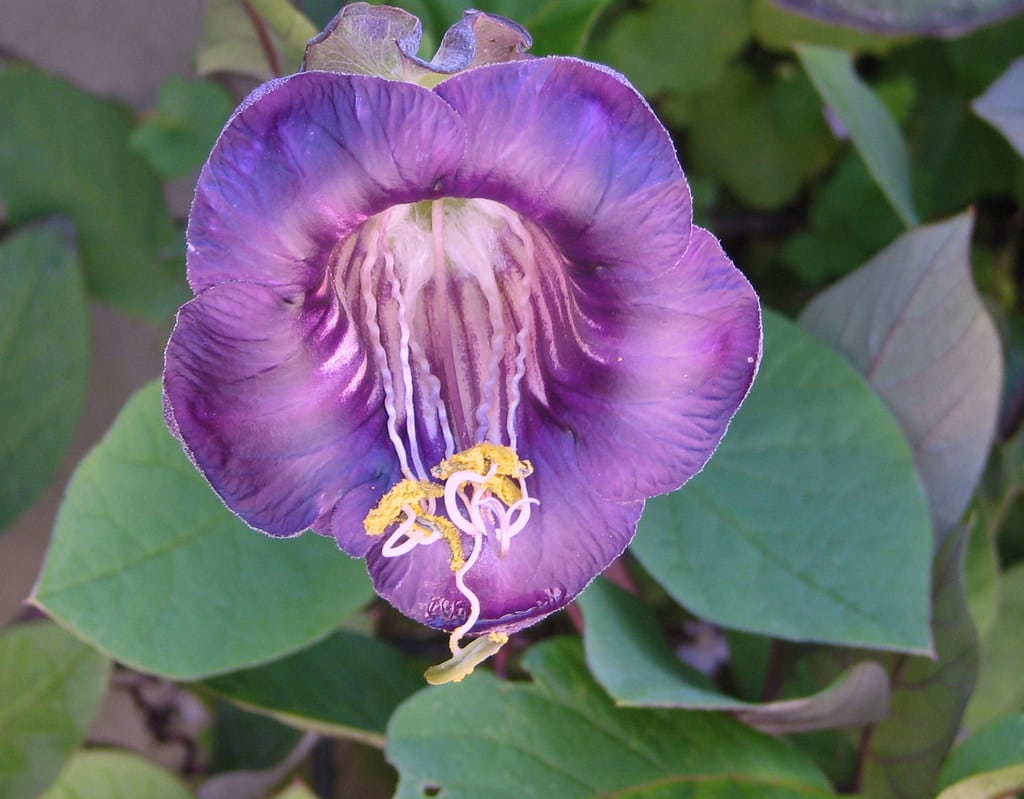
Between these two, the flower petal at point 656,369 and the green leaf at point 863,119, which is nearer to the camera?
the flower petal at point 656,369

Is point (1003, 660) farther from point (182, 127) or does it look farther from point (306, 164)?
point (182, 127)

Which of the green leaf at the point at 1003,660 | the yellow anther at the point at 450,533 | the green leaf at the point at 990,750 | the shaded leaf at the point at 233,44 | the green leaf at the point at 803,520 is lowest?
the green leaf at the point at 1003,660

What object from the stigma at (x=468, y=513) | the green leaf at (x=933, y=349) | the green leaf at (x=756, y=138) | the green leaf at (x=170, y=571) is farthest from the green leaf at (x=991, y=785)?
the green leaf at (x=756, y=138)

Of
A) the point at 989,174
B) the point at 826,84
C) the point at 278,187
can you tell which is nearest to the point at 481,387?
the point at 278,187

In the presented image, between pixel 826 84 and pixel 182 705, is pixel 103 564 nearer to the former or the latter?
pixel 182 705

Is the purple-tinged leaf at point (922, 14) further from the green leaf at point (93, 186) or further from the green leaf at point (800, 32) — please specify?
the green leaf at point (93, 186)

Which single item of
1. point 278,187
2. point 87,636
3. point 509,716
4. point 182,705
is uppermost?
point 278,187

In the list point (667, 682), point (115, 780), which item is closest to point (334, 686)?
point (115, 780)
